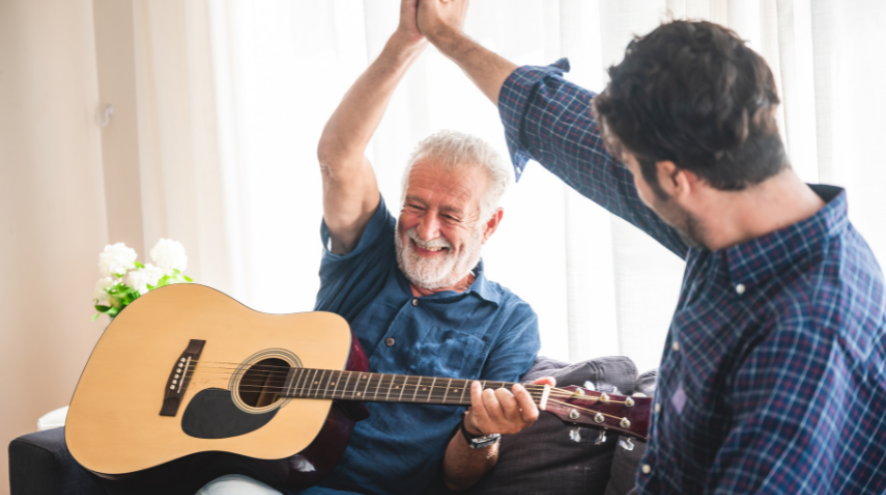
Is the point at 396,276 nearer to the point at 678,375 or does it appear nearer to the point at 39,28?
the point at 678,375

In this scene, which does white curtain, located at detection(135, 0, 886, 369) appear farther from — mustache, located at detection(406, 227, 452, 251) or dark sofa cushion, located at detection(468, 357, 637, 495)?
mustache, located at detection(406, 227, 452, 251)

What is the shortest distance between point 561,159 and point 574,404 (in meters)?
0.45

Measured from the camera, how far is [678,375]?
0.82 meters

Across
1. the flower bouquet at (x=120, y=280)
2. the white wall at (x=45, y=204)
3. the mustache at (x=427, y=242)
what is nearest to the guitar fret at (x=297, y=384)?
the mustache at (x=427, y=242)

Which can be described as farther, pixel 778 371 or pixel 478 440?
pixel 478 440

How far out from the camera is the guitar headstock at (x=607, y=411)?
101cm

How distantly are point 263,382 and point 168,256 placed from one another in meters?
0.72

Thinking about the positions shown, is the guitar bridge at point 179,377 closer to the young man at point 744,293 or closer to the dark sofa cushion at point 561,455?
the dark sofa cushion at point 561,455

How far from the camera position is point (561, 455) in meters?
1.36

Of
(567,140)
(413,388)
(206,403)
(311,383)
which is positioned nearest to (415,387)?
(413,388)

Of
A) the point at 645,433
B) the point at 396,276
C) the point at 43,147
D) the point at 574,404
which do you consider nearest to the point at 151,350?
the point at 396,276

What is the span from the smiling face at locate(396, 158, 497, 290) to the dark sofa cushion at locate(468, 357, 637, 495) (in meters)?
0.39

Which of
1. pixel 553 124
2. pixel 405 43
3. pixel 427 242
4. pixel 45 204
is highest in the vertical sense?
pixel 405 43

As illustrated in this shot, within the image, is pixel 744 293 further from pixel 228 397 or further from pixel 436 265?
pixel 228 397
